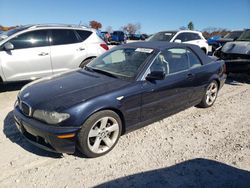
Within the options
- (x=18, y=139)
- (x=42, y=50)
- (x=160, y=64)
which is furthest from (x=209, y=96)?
(x=42, y=50)

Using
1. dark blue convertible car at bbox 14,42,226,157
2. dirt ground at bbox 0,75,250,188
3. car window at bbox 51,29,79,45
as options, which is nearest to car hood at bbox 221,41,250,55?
dark blue convertible car at bbox 14,42,226,157

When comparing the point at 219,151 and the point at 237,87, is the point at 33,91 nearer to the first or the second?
the point at 219,151

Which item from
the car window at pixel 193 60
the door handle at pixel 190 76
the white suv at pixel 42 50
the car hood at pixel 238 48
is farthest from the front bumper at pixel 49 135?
the car hood at pixel 238 48

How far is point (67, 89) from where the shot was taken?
3.36m

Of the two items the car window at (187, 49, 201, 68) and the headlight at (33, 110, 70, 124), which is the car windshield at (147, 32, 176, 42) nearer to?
the car window at (187, 49, 201, 68)

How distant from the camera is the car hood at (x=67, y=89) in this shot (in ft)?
9.95

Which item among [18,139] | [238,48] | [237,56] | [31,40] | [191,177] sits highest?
[31,40]

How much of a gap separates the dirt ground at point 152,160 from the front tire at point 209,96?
2.25ft

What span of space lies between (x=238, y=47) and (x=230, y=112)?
12.4 feet

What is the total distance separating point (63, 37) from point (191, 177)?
507cm

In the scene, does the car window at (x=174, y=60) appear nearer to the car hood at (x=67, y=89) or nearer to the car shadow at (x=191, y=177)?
the car hood at (x=67, y=89)

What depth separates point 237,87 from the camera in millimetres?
7047

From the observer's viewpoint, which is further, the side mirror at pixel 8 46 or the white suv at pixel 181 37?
the white suv at pixel 181 37

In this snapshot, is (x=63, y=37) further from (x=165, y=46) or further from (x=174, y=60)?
(x=174, y=60)
